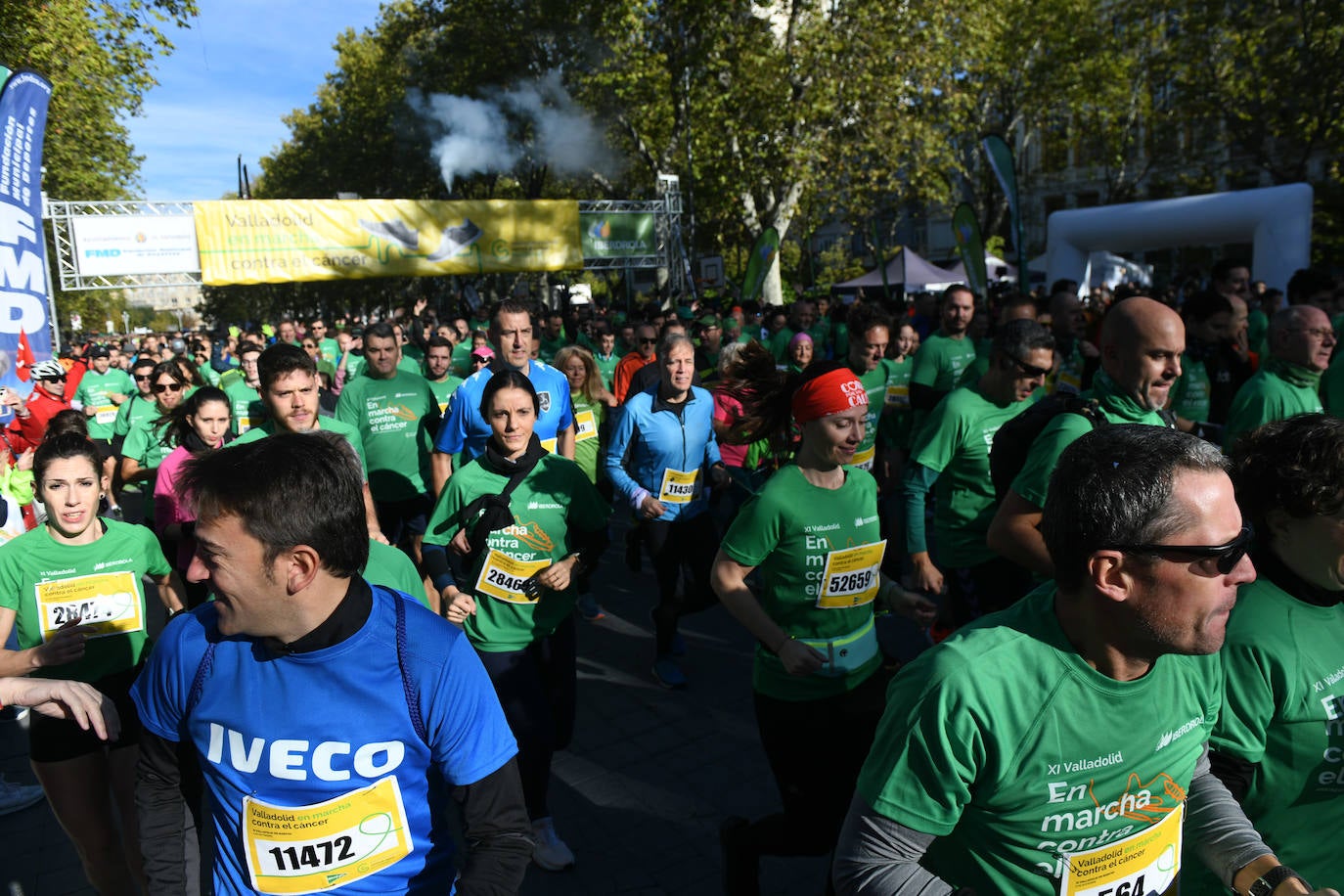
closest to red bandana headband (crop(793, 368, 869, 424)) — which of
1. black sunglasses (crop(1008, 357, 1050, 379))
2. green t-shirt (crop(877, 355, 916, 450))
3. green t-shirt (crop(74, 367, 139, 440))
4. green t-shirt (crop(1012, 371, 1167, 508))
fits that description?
green t-shirt (crop(1012, 371, 1167, 508))

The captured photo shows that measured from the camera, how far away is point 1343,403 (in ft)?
16.8

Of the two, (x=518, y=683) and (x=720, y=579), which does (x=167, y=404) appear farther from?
(x=720, y=579)

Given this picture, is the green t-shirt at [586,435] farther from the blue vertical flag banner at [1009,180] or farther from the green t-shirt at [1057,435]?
the blue vertical flag banner at [1009,180]

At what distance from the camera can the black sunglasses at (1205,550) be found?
1.53m

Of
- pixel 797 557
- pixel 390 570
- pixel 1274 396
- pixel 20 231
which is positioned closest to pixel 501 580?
pixel 390 570

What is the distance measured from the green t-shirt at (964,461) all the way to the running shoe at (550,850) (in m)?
2.14

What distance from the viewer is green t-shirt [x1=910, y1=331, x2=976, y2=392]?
6875mm

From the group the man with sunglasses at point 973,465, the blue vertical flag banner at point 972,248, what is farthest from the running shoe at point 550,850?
the blue vertical flag banner at point 972,248

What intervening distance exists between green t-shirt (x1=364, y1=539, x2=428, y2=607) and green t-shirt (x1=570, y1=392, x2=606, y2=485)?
347cm

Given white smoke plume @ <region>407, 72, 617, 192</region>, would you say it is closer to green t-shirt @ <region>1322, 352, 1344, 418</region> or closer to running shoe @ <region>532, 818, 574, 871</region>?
green t-shirt @ <region>1322, 352, 1344, 418</region>

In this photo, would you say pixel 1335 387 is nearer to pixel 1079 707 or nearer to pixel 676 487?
pixel 676 487

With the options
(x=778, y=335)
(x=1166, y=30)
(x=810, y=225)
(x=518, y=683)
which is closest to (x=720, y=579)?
(x=518, y=683)

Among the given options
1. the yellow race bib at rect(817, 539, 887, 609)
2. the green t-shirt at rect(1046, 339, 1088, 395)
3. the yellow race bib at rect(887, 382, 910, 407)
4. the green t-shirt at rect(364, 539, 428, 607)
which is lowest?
the yellow race bib at rect(817, 539, 887, 609)

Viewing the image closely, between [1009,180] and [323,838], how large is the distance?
13582 mm
